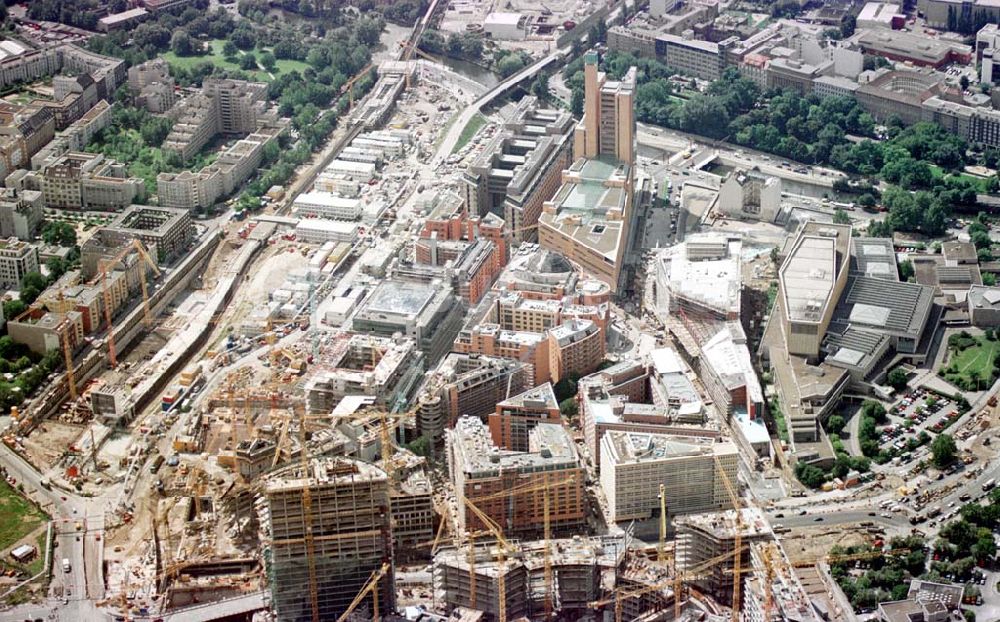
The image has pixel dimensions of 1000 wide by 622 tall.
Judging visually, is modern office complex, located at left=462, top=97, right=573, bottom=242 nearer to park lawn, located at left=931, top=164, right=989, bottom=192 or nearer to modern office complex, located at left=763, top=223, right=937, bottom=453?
modern office complex, located at left=763, top=223, right=937, bottom=453

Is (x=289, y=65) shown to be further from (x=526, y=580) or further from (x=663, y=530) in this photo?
(x=526, y=580)

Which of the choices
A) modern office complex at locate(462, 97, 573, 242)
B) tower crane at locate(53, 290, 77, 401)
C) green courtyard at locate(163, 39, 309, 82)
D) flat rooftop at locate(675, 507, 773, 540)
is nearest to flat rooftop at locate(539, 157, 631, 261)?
modern office complex at locate(462, 97, 573, 242)

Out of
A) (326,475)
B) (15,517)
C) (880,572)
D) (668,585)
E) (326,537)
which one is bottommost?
(15,517)

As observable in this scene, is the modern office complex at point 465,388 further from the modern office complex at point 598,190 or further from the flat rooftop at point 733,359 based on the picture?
the modern office complex at point 598,190

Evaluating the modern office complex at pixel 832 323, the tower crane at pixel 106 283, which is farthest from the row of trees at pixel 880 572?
the tower crane at pixel 106 283

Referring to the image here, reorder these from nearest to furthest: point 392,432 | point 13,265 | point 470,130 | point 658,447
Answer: point 658,447 < point 392,432 < point 13,265 < point 470,130

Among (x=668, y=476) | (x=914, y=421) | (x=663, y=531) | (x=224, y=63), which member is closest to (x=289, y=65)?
(x=224, y=63)
